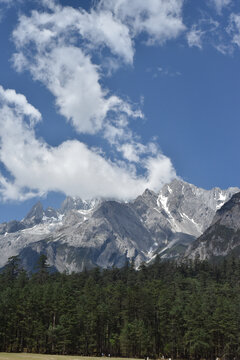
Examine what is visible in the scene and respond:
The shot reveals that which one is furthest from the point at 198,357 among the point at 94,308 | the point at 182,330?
the point at 94,308

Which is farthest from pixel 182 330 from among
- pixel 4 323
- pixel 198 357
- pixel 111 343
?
pixel 4 323

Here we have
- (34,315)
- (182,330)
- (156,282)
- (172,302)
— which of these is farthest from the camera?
(156,282)

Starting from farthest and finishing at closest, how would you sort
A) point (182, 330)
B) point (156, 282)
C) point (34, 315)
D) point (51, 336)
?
point (156, 282) < point (182, 330) < point (34, 315) < point (51, 336)

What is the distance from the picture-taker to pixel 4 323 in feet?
326

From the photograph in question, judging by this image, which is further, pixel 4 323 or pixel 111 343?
pixel 111 343

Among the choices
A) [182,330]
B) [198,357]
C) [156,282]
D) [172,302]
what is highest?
[156,282]

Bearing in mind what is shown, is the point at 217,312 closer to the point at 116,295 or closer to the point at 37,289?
the point at 116,295

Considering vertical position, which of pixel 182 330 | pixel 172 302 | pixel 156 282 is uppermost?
pixel 156 282

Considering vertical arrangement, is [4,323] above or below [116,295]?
below

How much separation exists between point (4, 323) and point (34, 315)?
8.65 m

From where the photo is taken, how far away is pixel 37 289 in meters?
118

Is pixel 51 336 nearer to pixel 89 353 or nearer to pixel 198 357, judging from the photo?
pixel 89 353

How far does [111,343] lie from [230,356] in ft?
116

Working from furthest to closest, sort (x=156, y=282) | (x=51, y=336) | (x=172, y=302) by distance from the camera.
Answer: (x=156, y=282)
(x=172, y=302)
(x=51, y=336)
